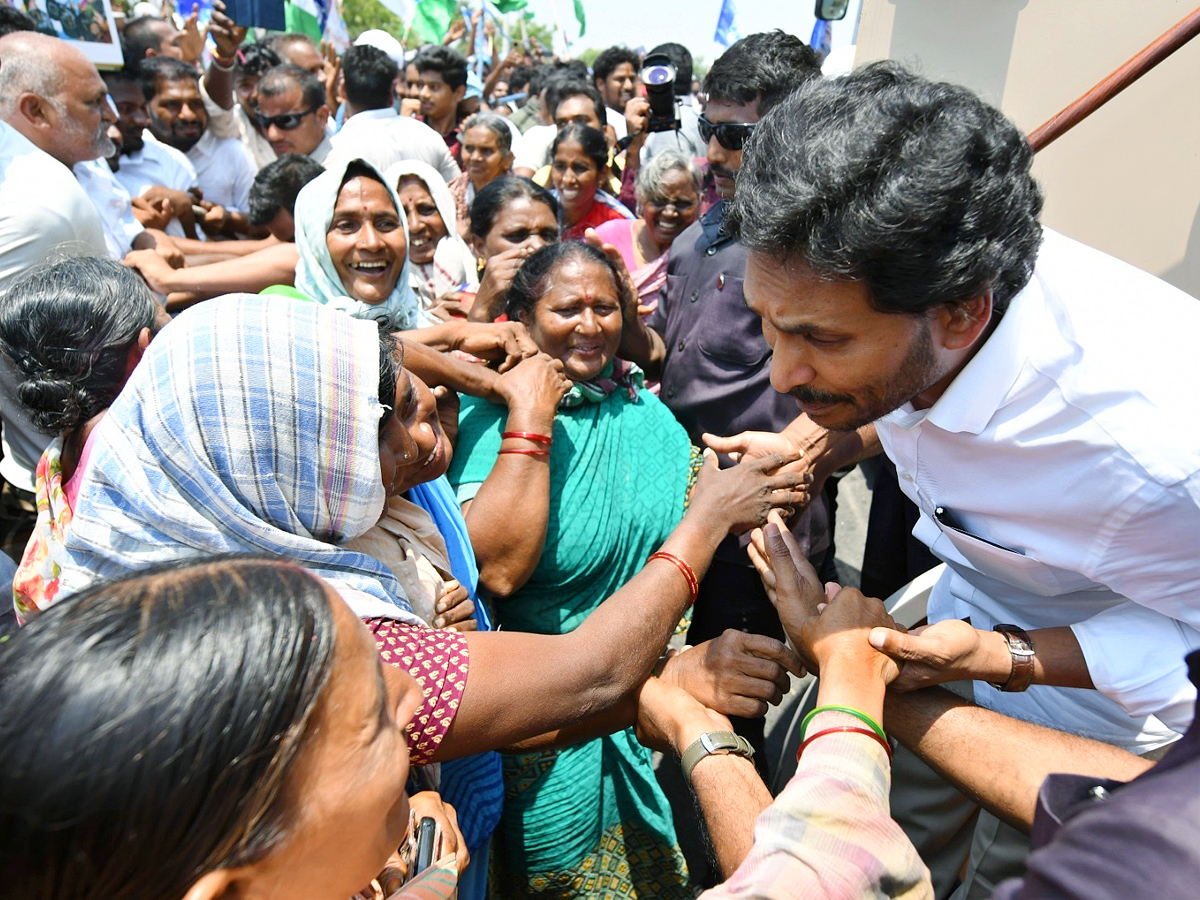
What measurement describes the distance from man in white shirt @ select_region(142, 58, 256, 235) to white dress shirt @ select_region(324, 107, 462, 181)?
75 centimetres

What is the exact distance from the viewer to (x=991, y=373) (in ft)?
5.14

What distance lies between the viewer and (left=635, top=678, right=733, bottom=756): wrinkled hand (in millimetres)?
1754

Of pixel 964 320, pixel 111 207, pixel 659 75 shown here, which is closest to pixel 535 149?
pixel 659 75

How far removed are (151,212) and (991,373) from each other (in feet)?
14.1

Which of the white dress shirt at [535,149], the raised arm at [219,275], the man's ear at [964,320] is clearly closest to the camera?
the man's ear at [964,320]

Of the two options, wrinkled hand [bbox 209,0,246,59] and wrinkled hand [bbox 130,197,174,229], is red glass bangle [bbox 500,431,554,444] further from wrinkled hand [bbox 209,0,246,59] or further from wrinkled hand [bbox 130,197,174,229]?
wrinkled hand [bbox 209,0,246,59]

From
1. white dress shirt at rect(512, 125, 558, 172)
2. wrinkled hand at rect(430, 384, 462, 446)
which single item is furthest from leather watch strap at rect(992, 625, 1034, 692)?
white dress shirt at rect(512, 125, 558, 172)

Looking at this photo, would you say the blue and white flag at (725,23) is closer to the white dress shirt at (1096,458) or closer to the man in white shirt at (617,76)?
the man in white shirt at (617,76)

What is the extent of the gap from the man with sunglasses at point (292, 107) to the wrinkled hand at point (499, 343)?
322 cm

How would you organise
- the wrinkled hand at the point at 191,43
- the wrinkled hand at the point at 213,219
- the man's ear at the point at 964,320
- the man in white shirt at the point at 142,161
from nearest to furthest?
1. the man's ear at the point at 964,320
2. the man in white shirt at the point at 142,161
3. the wrinkled hand at the point at 213,219
4. the wrinkled hand at the point at 191,43

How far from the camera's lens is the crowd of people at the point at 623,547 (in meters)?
0.80

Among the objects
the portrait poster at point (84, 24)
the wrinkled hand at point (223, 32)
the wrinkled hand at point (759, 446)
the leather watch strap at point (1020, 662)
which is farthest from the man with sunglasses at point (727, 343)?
the wrinkled hand at point (223, 32)

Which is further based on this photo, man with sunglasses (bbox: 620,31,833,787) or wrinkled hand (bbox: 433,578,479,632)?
man with sunglasses (bbox: 620,31,833,787)

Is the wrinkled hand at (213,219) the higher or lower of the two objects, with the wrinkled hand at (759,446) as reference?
higher
